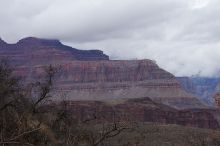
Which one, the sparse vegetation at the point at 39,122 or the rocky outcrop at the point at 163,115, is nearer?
the sparse vegetation at the point at 39,122

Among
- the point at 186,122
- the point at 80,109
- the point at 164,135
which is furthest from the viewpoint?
the point at 186,122

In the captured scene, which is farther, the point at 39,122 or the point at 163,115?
the point at 163,115

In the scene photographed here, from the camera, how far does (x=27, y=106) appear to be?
3092 centimetres

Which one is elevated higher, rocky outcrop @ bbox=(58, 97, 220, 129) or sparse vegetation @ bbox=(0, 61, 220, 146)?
sparse vegetation @ bbox=(0, 61, 220, 146)

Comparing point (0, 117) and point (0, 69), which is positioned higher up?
point (0, 69)

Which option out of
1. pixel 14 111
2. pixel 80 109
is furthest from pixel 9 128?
pixel 80 109

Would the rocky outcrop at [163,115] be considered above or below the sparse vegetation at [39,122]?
below

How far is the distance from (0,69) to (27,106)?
7653 mm

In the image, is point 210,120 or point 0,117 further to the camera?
point 210,120

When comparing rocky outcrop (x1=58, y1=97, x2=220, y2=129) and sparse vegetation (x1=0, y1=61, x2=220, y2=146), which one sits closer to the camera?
sparse vegetation (x1=0, y1=61, x2=220, y2=146)

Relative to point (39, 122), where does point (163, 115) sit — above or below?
below

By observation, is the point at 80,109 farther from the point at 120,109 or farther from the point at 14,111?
the point at 14,111

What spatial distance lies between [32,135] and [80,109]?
12866cm

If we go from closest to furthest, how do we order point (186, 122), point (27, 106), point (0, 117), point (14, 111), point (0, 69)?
point (0, 117) → point (14, 111) → point (27, 106) → point (0, 69) → point (186, 122)
